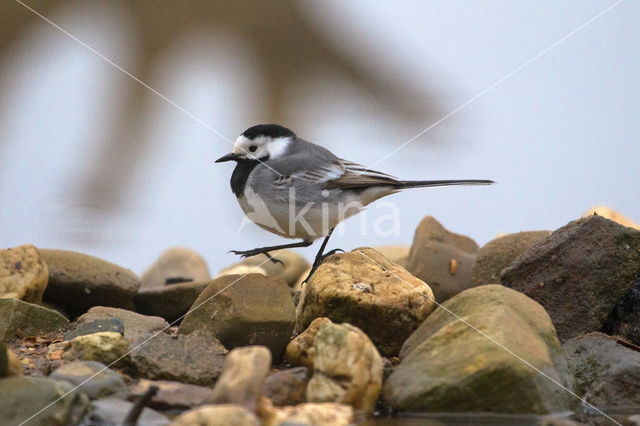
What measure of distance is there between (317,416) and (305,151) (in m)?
2.45

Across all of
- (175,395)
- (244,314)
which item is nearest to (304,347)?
(244,314)

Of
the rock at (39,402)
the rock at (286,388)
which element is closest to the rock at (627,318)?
the rock at (286,388)

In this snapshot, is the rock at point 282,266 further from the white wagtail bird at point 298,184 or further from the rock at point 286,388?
the rock at point 286,388

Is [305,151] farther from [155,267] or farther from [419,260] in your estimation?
[155,267]

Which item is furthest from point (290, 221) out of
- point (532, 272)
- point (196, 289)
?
point (532, 272)

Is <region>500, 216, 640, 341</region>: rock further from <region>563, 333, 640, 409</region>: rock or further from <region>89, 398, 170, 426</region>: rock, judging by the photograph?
<region>89, 398, 170, 426</region>: rock

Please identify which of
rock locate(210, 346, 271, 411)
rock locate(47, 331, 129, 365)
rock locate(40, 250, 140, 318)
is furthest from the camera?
rock locate(40, 250, 140, 318)

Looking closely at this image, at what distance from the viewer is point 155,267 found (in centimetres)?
714

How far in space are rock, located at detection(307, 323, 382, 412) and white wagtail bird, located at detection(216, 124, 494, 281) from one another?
1.65m

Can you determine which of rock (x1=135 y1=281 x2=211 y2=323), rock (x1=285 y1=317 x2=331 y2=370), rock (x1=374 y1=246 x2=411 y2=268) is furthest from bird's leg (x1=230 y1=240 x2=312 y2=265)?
rock (x1=374 y1=246 x2=411 y2=268)

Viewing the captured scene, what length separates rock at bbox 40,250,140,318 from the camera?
5023mm

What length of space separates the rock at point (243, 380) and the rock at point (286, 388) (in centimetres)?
37

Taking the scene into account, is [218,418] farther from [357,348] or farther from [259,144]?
[259,144]

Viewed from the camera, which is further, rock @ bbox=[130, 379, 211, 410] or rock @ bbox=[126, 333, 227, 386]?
rock @ bbox=[126, 333, 227, 386]
